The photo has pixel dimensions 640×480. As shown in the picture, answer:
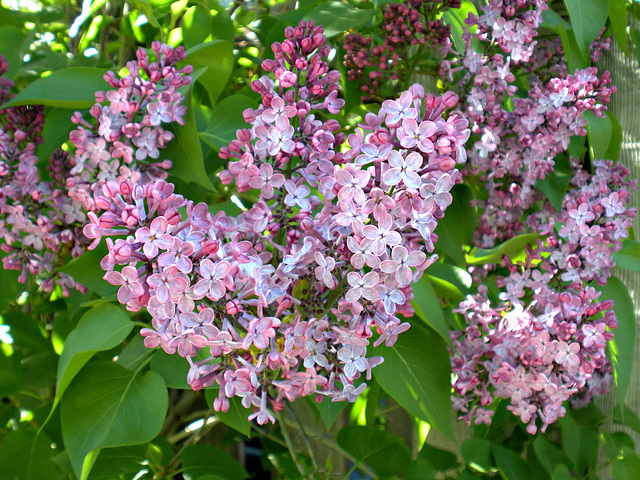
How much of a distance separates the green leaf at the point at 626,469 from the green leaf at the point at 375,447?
30cm

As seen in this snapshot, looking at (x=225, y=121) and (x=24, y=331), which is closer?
(x=225, y=121)

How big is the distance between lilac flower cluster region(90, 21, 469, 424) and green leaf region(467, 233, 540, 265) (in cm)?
32

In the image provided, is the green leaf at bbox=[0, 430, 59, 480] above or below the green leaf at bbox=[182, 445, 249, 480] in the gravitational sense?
above

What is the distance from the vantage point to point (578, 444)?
90 centimetres

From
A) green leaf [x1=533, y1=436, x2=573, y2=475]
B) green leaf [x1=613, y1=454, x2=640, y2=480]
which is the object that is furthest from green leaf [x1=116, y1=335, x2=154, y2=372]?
green leaf [x1=613, y1=454, x2=640, y2=480]

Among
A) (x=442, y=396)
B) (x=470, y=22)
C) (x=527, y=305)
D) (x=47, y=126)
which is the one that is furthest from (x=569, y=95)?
(x=47, y=126)

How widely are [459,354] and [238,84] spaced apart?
62 cm

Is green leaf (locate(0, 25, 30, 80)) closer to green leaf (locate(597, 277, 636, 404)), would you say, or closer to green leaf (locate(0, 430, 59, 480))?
green leaf (locate(0, 430, 59, 480))

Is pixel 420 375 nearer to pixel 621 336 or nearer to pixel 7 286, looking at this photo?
pixel 621 336

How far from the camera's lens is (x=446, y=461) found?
2.91 ft

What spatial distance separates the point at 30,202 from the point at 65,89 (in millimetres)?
146

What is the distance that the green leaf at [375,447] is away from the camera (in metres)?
0.83

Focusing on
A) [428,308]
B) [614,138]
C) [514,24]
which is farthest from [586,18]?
[428,308]

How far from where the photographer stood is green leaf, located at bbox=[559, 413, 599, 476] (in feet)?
2.91
